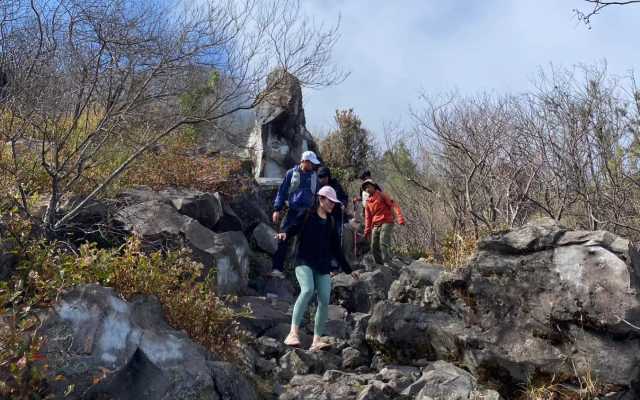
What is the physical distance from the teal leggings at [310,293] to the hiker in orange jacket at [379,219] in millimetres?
4283

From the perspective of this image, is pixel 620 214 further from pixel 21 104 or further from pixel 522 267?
pixel 21 104

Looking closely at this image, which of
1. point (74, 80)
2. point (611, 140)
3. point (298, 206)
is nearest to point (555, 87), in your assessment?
point (611, 140)

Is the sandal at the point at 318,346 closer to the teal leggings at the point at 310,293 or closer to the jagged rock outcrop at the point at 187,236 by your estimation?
the teal leggings at the point at 310,293

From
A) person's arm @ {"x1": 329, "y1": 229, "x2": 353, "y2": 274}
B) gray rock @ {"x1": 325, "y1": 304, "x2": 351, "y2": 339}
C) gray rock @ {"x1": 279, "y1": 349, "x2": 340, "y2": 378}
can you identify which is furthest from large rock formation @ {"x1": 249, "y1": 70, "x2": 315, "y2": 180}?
gray rock @ {"x1": 279, "y1": 349, "x2": 340, "y2": 378}

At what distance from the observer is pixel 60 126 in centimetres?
709

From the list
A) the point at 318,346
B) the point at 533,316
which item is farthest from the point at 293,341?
the point at 533,316

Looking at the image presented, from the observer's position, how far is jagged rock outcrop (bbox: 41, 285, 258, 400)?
425cm

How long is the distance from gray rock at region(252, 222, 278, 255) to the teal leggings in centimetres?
475

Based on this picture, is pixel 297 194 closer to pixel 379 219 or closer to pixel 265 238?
pixel 379 219

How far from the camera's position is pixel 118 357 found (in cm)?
447

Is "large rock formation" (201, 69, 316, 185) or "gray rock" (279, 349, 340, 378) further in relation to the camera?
"large rock formation" (201, 69, 316, 185)

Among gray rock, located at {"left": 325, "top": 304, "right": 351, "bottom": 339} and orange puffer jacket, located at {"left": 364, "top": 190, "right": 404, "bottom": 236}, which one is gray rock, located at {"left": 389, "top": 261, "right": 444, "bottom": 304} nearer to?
gray rock, located at {"left": 325, "top": 304, "right": 351, "bottom": 339}

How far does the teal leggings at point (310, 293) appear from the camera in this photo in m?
6.82

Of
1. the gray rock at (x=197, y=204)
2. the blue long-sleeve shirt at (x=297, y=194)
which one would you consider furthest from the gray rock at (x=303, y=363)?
the gray rock at (x=197, y=204)
